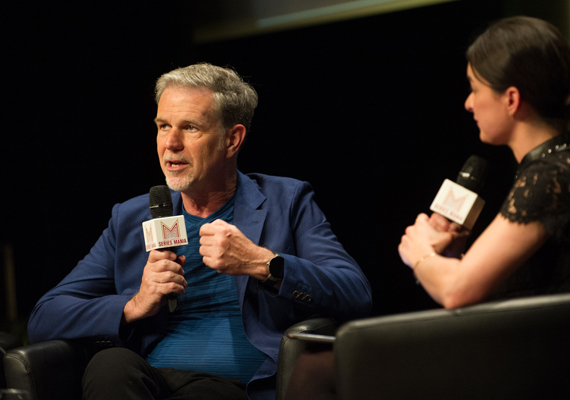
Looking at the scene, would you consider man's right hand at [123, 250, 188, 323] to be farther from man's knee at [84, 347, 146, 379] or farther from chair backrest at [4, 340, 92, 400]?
chair backrest at [4, 340, 92, 400]

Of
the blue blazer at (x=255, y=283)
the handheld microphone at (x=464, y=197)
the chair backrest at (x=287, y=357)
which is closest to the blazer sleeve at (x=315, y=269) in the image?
the blue blazer at (x=255, y=283)

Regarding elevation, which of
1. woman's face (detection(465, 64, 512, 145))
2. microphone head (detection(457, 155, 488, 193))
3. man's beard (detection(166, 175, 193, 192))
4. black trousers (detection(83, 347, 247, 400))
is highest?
woman's face (detection(465, 64, 512, 145))

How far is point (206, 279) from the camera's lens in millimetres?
1992

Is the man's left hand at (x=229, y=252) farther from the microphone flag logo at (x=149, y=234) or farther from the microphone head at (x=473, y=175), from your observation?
the microphone head at (x=473, y=175)

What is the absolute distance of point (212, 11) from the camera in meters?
3.05

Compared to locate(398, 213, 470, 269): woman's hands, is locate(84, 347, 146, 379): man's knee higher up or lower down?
lower down

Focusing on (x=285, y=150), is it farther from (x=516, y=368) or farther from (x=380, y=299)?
(x=516, y=368)

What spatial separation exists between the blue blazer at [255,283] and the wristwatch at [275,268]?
0.02 metres

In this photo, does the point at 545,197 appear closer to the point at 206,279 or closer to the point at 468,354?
the point at 468,354

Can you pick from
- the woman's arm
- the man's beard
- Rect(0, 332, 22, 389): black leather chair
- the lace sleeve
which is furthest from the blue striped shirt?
the lace sleeve

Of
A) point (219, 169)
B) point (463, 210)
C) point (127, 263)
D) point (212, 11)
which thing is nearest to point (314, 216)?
point (219, 169)

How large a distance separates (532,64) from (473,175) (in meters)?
0.28

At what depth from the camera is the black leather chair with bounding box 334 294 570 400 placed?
1.13m

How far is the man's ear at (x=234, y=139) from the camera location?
2191 mm
